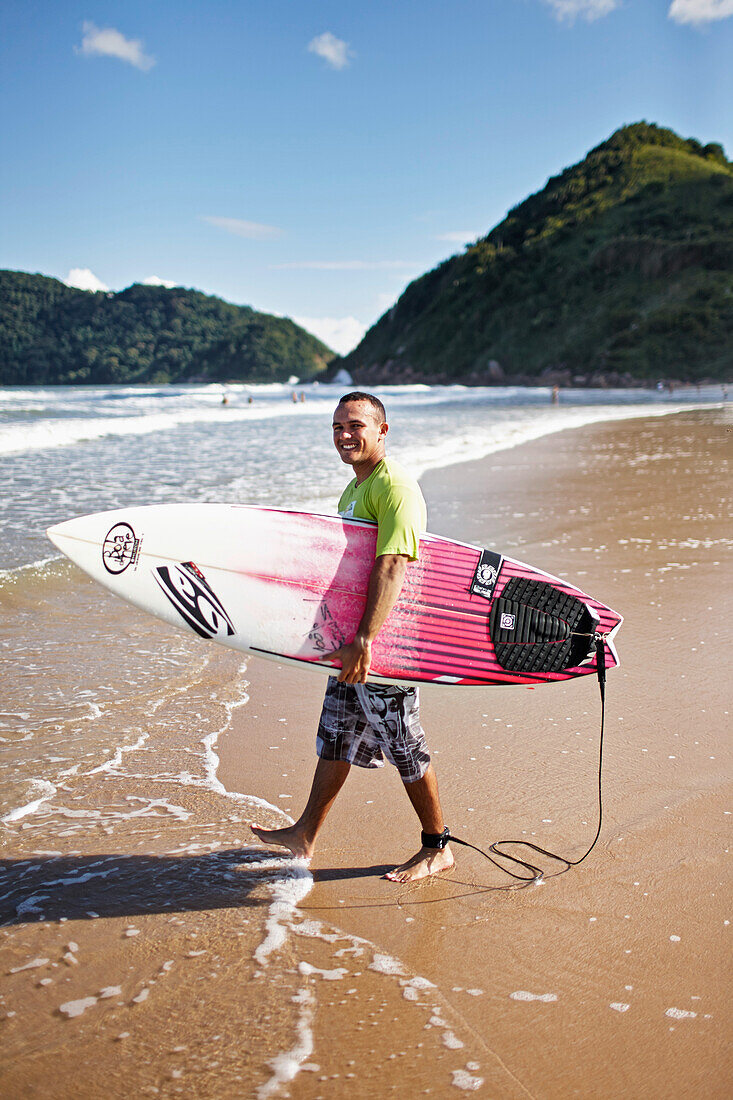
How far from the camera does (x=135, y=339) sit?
123688 mm

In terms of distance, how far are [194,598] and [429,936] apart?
1150mm

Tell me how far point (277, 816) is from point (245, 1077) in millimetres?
1006

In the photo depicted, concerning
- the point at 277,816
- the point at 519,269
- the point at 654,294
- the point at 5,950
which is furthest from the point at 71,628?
the point at 519,269

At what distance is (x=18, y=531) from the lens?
21.6 feet

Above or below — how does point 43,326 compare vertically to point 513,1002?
above

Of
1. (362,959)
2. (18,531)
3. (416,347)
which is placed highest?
(416,347)

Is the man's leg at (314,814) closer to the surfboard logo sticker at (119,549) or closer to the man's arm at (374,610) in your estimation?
the man's arm at (374,610)

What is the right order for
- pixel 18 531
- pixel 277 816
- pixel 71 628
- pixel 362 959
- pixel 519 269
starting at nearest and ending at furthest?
pixel 362 959 → pixel 277 816 → pixel 71 628 → pixel 18 531 → pixel 519 269

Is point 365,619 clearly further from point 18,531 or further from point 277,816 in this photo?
point 18,531

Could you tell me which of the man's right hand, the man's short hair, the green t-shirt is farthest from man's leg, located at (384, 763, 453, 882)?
the man's short hair

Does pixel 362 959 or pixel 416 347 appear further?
pixel 416 347

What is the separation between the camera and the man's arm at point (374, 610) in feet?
6.31

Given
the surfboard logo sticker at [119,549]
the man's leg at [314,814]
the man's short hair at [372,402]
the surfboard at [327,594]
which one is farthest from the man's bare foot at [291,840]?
the man's short hair at [372,402]

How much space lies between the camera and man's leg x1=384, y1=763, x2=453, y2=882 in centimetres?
213
